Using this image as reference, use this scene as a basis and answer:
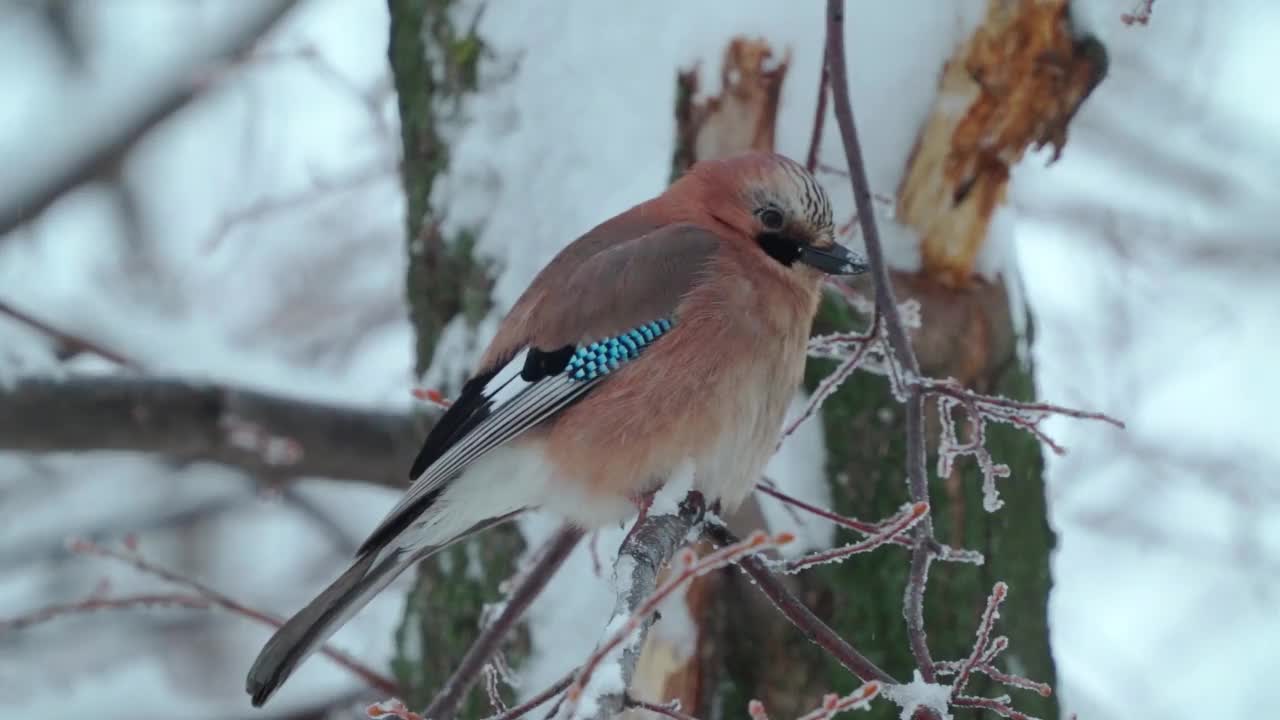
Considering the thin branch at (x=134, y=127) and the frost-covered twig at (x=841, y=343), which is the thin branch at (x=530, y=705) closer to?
the frost-covered twig at (x=841, y=343)

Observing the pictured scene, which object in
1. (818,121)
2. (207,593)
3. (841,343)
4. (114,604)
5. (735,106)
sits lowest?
(114,604)

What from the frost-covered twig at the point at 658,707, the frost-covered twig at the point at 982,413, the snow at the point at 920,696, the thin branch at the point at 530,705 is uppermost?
the frost-covered twig at the point at 982,413

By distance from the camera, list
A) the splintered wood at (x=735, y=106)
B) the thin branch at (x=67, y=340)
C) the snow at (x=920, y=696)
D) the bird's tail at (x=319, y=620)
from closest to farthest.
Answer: the snow at (x=920, y=696) → the bird's tail at (x=319, y=620) → the splintered wood at (x=735, y=106) → the thin branch at (x=67, y=340)

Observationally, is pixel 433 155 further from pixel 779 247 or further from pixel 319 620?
pixel 319 620

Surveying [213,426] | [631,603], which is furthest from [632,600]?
[213,426]

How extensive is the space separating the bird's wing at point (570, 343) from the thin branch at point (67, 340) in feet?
3.67

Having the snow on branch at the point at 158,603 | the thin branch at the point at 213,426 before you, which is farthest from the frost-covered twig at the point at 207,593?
the thin branch at the point at 213,426

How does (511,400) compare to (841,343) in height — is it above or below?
below

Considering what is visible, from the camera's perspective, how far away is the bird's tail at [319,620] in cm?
205

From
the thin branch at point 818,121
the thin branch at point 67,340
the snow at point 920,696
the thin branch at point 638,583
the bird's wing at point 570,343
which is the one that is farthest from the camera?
the thin branch at point 67,340

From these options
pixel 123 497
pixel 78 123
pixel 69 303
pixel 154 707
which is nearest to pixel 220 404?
pixel 69 303

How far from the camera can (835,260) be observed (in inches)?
96.2

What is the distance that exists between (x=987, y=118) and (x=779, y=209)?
18.0 inches

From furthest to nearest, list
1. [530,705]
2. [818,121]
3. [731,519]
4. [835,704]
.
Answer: [731,519]
[818,121]
[530,705]
[835,704]
